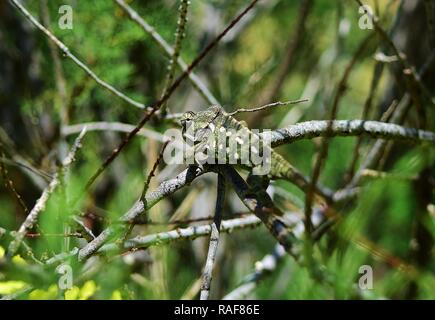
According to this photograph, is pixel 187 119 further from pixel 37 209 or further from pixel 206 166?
pixel 37 209

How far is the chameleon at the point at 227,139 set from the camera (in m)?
1.32

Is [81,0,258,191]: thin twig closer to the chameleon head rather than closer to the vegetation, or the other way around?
the vegetation

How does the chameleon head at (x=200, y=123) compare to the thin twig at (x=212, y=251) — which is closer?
the thin twig at (x=212, y=251)

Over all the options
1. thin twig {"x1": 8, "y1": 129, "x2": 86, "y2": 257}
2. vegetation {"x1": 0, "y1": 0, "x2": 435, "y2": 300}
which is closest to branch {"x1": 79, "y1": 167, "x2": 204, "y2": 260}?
vegetation {"x1": 0, "y1": 0, "x2": 435, "y2": 300}

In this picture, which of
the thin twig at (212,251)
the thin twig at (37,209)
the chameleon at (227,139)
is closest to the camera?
the thin twig at (37,209)

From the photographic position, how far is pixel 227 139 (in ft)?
4.38

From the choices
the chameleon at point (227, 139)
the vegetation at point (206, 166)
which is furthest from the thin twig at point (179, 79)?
the chameleon at point (227, 139)

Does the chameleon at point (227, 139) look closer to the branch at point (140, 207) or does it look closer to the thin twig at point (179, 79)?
the branch at point (140, 207)

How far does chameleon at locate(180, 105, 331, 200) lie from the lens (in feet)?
4.32

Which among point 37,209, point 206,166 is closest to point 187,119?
point 206,166

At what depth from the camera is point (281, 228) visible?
112 centimetres

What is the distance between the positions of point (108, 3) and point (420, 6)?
1.46m
